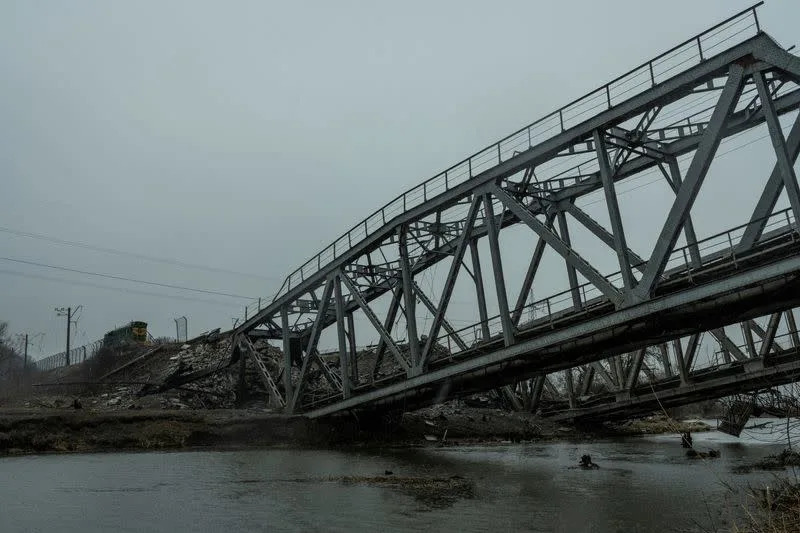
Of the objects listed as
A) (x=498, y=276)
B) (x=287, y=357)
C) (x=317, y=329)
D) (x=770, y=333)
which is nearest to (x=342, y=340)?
(x=317, y=329)

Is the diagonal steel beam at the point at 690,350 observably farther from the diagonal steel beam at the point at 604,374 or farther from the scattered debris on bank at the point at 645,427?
the scattered debris on bank at the point at 645,427

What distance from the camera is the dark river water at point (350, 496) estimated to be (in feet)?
28.3

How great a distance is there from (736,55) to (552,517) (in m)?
11.4

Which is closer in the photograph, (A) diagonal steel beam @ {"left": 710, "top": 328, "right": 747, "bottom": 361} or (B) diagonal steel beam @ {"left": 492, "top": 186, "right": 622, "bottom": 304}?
(B) diagonal steel beam @ {"left": 492, "top": 186, "right": 622, "bottom": 304}

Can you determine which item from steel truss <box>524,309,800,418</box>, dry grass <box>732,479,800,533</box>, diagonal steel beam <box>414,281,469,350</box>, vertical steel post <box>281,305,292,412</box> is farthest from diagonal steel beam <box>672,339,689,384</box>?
vertical steel post <box>281,305,292,412</box>

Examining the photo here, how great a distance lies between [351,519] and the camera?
9031 mm

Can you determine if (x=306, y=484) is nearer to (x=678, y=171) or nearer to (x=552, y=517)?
(x=552, y=517)

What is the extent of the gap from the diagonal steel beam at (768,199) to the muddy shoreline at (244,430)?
22.7 feet

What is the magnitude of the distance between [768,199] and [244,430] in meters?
22.1

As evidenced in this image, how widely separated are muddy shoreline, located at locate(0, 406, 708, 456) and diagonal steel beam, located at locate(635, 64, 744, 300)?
729cm

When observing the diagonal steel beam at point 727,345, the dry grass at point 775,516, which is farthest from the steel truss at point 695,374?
the dry grass at point 775,516

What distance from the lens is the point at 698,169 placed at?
44.3 ft

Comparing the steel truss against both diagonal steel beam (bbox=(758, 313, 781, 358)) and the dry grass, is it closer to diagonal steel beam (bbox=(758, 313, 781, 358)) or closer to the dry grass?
diagonal steel beam (bbox=(758, 313, 781, 358))

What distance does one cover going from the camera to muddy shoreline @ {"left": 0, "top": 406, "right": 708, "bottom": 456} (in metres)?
22.1
